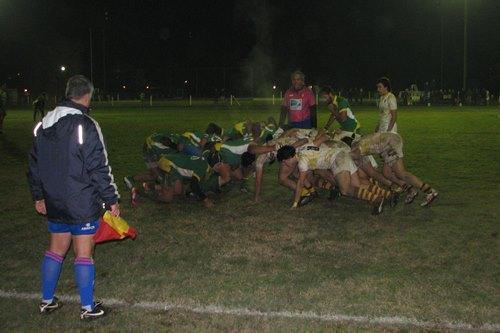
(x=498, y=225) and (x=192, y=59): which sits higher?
(x=192, y=59)

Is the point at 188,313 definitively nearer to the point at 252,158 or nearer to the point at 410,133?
the point at 252,158

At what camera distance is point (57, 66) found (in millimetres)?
70812

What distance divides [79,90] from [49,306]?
5.83ft

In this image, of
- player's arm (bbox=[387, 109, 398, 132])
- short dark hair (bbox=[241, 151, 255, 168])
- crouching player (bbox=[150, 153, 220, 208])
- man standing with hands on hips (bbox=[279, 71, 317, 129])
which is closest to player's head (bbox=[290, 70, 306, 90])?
man standing with hands on hips (bbox=[279, 71, 317, 129])

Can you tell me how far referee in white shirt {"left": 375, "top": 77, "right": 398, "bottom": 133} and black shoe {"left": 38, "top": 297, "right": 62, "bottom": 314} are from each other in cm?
640

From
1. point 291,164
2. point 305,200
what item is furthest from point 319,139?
point 305,200

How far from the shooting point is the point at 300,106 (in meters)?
10.6

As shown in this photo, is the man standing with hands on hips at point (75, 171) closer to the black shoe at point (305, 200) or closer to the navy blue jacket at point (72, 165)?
the navy blue jacket at point (72, 165)

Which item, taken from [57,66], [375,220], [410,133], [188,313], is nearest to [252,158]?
[375,220]

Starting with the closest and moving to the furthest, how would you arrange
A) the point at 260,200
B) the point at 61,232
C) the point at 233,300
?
the point at 61,232
the point at 233,300
the point at 260,200

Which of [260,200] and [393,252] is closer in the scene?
[393,252]

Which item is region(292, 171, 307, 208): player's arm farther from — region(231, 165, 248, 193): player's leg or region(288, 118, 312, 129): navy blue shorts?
region(288, 118, 312, 129): navy blue shorts

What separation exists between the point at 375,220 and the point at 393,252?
1.55 meters

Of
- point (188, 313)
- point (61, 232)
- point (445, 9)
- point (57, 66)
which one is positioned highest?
point (445, 9)
